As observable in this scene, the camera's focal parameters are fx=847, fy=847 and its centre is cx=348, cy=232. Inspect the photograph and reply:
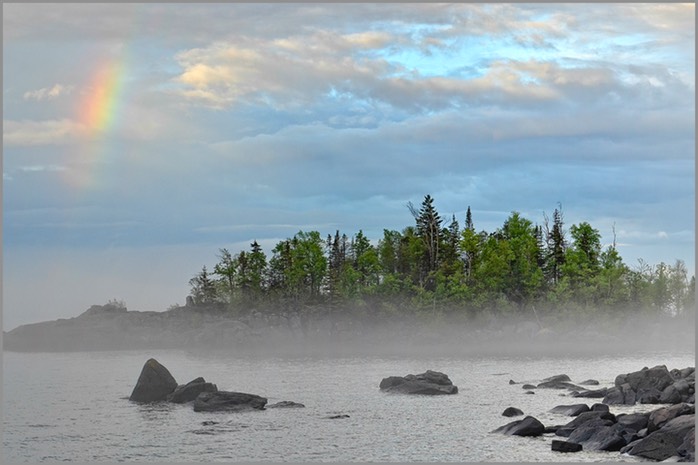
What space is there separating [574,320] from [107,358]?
250 feet

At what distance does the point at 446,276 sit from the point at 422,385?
87.4 meters

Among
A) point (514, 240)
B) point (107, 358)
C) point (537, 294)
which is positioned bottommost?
point (107, 358)

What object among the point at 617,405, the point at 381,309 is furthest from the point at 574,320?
the point at 617,405

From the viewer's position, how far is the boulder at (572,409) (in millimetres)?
44062

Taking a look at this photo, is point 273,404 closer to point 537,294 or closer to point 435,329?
point 435,329

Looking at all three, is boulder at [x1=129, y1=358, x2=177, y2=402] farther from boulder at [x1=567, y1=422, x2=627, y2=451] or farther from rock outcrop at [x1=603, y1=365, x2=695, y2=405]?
boulder at [x1=567, y1=422, x2=627, y2=451]

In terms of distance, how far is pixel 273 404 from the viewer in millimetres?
54562

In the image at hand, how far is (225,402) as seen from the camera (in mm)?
51656

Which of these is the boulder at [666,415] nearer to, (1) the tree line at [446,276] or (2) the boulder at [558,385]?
(2) the boulder at [558,385]

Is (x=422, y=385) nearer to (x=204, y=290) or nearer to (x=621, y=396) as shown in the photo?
(x=621, y=396)

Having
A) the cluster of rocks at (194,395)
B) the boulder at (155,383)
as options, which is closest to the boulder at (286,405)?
the cluster of rocks at (194,395)

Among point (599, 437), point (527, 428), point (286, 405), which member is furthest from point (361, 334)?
point (599, 437)

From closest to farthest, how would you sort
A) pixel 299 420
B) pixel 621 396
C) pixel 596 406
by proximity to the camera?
pixel 596 406 → pixel 299 420 → pixel 621 396

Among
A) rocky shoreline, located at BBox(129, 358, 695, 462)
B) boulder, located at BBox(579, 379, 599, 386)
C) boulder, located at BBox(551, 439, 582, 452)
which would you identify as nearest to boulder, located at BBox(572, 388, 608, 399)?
rocky shoreline, located at BBox(129, 358, 695, 462)
